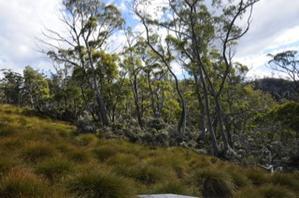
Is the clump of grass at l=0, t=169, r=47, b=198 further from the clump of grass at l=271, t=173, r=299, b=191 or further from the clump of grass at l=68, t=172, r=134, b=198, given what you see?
the clump of grass at l=271, t=173, r=299, b=191

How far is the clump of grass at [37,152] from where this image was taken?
8.71 metres

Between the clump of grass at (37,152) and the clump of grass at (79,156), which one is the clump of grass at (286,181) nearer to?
the clump of grass at (79,156)

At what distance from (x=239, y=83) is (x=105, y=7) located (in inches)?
599

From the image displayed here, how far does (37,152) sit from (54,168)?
175cm

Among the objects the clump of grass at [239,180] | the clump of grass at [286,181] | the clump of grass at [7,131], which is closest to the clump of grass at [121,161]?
the clump of grass at [239,180]

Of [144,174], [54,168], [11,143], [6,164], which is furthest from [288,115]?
[6,164]

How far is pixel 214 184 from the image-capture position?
8.73m

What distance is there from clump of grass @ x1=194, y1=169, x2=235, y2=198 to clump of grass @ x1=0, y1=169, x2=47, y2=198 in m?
4.48

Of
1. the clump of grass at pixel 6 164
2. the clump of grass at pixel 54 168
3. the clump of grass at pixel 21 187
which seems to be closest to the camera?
the clump of grass at pixel 21 187

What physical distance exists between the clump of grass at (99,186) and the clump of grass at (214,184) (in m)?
3.04

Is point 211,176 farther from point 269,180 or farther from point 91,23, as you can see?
point 91,23

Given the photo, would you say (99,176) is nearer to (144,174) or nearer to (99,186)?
(99,186)

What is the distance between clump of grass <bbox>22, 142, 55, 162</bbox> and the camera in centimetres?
871

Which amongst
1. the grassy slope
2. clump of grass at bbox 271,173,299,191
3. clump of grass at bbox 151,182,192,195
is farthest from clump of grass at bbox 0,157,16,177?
clump of grass at bbox 271,173,299,191
